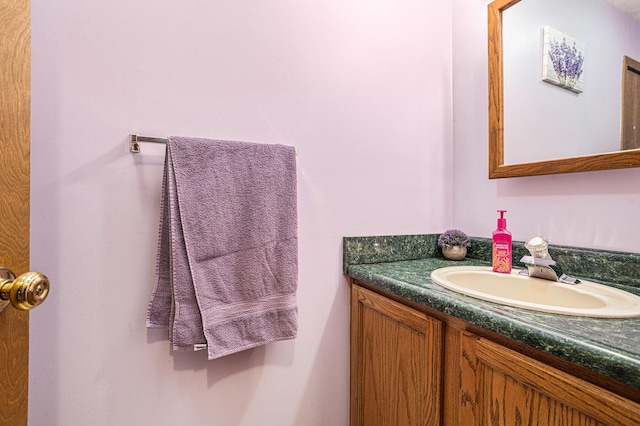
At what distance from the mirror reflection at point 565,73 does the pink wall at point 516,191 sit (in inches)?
3.7

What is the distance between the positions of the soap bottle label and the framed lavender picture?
1.81 feet

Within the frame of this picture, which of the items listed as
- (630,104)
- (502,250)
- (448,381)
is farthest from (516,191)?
(448,381)

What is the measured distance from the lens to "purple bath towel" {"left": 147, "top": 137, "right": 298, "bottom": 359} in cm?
78

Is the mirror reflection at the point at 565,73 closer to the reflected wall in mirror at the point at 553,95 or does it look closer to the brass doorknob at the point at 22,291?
the reflected wall in mirror at the point at 553,95

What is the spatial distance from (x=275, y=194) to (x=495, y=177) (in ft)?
2.76

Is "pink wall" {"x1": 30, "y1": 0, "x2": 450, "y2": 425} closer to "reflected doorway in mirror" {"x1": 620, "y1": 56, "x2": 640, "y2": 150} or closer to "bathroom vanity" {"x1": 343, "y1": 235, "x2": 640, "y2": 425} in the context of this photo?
"bathroom vanity" {"x1": 343, "y1": 235, "x2": 640, "y2": 425}

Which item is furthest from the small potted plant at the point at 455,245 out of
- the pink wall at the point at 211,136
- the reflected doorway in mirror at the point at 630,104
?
the reflected doorway in mirror at the point at 630,104

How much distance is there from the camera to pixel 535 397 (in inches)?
20.2

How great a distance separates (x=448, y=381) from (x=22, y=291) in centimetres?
88

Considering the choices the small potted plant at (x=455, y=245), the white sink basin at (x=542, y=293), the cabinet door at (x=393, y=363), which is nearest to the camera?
the white sink basin at (x=542, y=293)

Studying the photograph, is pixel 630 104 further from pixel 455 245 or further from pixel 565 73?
pixel 455 245

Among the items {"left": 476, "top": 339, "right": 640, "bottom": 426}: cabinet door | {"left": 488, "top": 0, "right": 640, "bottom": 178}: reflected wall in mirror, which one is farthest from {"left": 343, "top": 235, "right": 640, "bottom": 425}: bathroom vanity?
{"left": 488, "top": 0, "right": 640, "bottom": 178}: reflected wall in mirror

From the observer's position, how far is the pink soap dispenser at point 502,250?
939mm

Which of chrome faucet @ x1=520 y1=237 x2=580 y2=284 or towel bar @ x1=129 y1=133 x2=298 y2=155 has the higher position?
towel bar @ x1=129 y1=133 x2=298 y2=155
